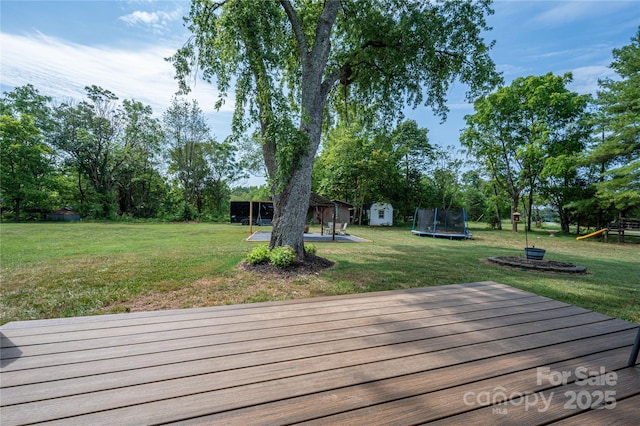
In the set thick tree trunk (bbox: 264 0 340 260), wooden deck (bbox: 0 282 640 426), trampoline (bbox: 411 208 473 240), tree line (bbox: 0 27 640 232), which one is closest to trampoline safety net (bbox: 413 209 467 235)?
trampoline (bbox: 411 208 473 240)

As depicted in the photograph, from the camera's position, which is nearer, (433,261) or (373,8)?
(373,8)

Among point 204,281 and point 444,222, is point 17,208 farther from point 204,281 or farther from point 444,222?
point 444,222

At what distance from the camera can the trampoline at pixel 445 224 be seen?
51.8ft

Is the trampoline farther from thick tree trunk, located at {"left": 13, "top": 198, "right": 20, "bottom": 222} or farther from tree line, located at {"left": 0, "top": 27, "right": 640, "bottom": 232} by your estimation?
thick tree trunk, located at {"left": 13, "top": 198, "right": 20, "bottom": 222}

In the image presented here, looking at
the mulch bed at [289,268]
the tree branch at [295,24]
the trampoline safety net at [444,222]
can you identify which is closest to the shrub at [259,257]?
the mulch bed at [289,268]

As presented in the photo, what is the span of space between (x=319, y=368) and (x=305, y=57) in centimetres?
658

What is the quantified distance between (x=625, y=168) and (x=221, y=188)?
3355 cm

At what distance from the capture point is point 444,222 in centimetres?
1633

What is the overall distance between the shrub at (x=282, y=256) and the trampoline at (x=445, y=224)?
12.7m

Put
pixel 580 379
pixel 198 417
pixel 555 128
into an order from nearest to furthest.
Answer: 1. pixel 198 417
2. pixel 580 379
3. pixel 555 128

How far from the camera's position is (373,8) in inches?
284

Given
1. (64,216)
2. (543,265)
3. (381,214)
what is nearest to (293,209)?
(543,265)

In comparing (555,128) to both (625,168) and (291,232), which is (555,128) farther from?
(291,232)

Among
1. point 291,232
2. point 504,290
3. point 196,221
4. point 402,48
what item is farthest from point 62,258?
point 196,221
